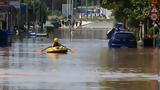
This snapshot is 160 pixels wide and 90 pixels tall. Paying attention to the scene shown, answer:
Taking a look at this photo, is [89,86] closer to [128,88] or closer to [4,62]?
[128,88]

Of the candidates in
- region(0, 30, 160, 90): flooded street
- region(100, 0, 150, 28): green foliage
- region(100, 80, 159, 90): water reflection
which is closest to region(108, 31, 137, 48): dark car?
region(100, 0, 150, 28): green foliage

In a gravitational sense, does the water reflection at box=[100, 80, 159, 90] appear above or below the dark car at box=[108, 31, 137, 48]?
above

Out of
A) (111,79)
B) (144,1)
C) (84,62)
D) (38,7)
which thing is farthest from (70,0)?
(111,79)

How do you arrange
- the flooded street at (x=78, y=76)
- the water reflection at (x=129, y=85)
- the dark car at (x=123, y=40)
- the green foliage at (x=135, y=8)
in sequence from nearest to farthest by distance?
1. the water reflection at (x=129, y=85)
2. the flooded street at (x=78, y=76)
3. the dark car at (x=123, y=40)
4. the green foliage at (x=135, y=8)

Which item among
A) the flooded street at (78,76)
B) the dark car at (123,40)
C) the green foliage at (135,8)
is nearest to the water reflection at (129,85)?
the flooded street at (78,76)

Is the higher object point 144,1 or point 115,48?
point 144,1

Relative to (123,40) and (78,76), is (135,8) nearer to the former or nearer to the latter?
(123,40)

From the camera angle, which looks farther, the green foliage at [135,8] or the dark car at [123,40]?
the green foliage at [135,8]

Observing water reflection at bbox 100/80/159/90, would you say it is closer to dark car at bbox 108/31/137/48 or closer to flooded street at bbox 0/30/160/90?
flooded street at bbox 0/30/160/90

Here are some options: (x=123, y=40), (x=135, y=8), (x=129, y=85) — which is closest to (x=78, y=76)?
(x=129, y=85)

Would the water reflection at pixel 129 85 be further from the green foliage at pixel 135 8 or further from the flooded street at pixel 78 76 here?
the green foliage at pixel 135 8

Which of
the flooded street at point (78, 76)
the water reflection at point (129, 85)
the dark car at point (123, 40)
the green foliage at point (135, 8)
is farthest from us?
the green foliage at point (135, 8)

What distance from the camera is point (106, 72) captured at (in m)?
21.8

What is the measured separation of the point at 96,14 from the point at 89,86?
149 m
